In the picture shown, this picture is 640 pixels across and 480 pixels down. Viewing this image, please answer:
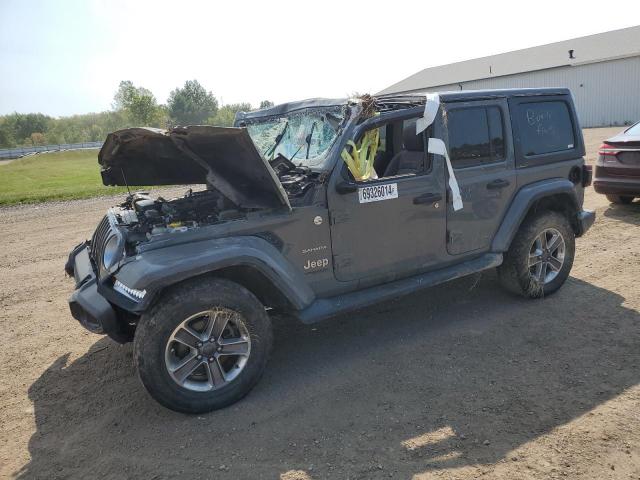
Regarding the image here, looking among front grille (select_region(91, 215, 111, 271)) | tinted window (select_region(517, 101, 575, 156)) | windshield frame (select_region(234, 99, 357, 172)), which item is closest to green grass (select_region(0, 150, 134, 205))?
windshield frame (select_region(234, 99, 357, 172))

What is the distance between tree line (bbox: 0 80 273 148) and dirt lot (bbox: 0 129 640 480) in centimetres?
4573

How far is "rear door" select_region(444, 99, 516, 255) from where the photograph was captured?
170 inches

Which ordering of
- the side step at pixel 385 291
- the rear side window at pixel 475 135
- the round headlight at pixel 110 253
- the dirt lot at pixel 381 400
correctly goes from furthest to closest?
1. the rear side window at pixel 475 135
2. the side step at pixel 385 291
3. the round headlight at pixel 110 253
4. the dirt lot at pixel 381 400

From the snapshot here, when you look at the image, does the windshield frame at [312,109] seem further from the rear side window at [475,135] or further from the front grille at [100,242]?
the front grille at [100,242]

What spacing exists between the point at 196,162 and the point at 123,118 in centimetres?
8330

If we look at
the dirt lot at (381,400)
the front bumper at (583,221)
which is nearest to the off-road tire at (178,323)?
the dirt lot at (381,400)

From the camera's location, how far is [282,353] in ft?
13.7

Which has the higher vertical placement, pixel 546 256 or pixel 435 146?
pixel 435 146

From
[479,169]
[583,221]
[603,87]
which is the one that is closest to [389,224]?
[479,169]

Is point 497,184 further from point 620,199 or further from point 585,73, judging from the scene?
point 585,73

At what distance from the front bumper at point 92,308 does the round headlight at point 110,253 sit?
18cm

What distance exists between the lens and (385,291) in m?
4.05

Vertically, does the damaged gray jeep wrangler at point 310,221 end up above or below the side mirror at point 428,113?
below

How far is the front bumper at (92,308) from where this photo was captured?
331 centimetres
